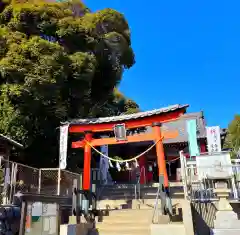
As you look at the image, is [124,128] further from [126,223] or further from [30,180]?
[30,180]

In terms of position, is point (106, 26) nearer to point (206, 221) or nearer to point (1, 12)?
point (1, 12)

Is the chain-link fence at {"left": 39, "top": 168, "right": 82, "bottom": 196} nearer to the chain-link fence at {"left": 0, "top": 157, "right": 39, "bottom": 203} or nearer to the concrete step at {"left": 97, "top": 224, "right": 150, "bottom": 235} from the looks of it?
the chain-link fence at {"left": 0, "top": 157, "right": 39, "bottom": 203}

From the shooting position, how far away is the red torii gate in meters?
9.63

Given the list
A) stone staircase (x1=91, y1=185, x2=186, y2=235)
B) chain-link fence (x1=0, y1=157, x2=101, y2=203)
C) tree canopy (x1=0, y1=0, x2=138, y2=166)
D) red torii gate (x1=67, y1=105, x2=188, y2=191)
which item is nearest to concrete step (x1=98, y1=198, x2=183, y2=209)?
stone staircase (x1=91, y1=185, x2=186, y2=235)

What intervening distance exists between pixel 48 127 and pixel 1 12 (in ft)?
24.2

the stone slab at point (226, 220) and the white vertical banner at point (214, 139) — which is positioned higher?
the white vertical banner at point (214, 139)

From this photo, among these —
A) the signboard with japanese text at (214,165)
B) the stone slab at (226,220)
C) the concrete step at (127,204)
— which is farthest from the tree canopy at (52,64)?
the stone slab at (226,220)

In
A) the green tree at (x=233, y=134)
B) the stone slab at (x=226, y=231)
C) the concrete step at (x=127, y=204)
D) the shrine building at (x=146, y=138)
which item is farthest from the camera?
the green tree at (x=233, y=134)

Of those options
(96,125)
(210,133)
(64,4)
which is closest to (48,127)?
(96,125)

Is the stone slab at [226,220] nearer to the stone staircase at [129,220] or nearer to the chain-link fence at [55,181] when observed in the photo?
the stone staircase at [129,220]

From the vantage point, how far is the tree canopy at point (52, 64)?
1138 centimetres

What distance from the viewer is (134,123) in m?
10.6

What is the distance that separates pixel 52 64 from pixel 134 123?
4.48 m

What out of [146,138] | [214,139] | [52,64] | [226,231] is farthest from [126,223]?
[214,139]
